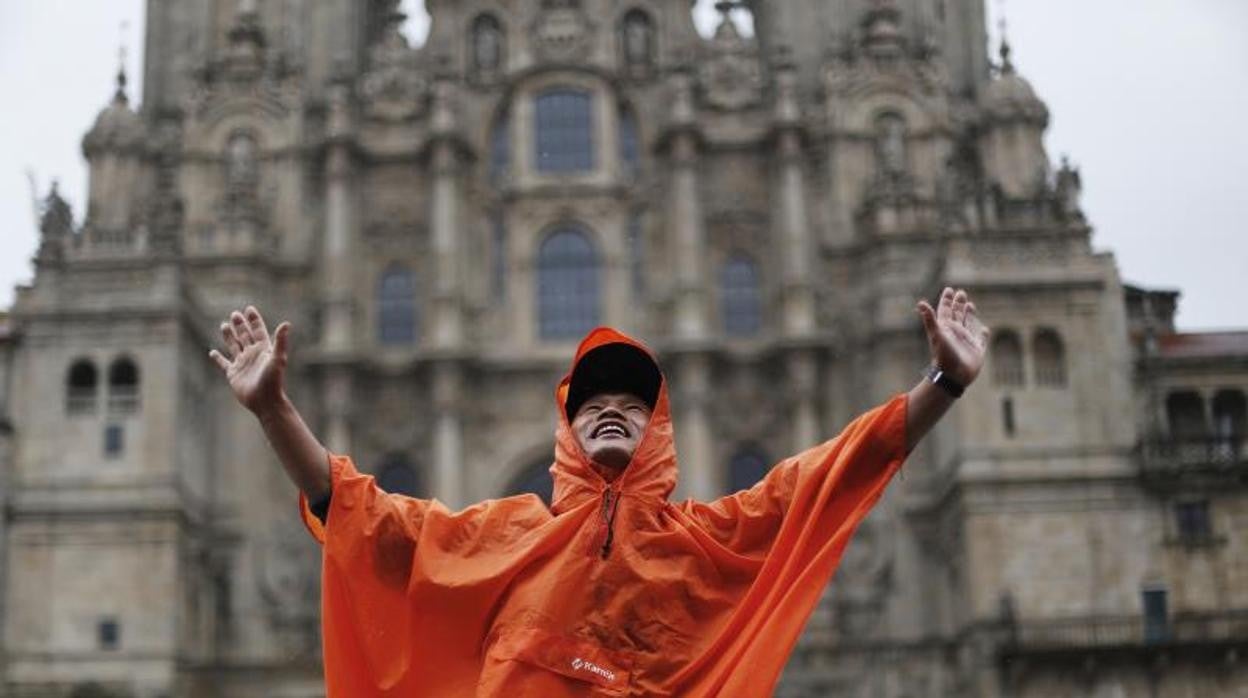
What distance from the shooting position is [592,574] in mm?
4945

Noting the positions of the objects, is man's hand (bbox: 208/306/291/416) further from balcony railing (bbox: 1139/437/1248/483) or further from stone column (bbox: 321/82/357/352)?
stone column (bbox: 321/82/357/352)

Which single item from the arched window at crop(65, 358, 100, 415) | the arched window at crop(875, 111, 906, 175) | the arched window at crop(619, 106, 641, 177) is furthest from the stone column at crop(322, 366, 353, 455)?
the arched window at crop(875, 111, 906, 175)

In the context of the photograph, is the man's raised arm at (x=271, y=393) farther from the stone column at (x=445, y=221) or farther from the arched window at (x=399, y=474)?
the arched window at (x=399, y=474)

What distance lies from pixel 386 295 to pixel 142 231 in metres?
5.59

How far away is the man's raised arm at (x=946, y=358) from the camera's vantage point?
4.93 m


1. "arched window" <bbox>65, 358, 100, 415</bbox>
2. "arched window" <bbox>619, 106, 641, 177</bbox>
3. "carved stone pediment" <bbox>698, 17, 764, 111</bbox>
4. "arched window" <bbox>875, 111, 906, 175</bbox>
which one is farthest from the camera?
"carved stone pediment" <bbox>698, 17, 764, 111</bbox>

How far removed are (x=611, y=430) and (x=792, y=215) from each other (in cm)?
3430

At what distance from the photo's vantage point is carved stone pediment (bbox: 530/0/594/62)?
40.1 metres

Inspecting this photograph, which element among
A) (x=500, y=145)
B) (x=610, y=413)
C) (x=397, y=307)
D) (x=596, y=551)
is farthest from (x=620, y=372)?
(x=500, y=145)

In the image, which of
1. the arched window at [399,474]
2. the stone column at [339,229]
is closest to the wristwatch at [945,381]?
the stone column at [339,229]

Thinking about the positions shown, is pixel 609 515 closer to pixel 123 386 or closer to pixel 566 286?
pixel 123 386

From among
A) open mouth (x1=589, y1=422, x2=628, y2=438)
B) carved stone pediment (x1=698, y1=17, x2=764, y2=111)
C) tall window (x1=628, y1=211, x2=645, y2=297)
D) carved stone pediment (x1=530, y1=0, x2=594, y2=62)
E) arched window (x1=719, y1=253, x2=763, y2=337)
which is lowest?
open mouth (x1=589, y1=422, x2=628, y2=438)

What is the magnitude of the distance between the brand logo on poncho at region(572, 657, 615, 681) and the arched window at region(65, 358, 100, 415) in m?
31.8

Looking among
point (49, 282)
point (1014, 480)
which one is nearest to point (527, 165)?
point (49, 282)
